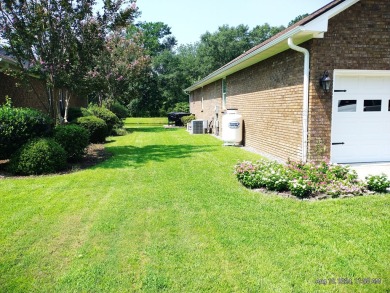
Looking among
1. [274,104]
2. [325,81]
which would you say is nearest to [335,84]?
[325,81]

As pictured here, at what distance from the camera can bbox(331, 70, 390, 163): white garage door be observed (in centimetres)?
776

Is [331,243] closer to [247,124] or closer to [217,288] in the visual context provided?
[217,288]

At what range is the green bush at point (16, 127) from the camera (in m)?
7.55

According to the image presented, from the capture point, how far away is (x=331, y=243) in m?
3.75

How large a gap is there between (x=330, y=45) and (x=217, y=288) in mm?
Result: 6245

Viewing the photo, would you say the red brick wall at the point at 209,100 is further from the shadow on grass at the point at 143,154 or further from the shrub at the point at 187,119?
the shadow on grass at the point at 143,154

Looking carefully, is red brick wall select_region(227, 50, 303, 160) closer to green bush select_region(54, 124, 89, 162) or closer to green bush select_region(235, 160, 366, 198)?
green bush select_region(235, 160, 366, 198)

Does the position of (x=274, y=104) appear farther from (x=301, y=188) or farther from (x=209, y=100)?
(x=209, y=100)

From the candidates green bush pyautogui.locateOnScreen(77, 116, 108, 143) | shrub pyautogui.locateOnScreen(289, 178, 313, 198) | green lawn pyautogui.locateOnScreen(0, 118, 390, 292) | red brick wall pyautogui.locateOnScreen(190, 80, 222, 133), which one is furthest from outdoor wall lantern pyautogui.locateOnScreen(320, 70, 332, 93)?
red brick wall pyautogui.locateOnScreen(190, 80, 222, 133)

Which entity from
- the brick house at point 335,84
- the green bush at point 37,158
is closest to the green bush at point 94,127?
the green bush at point 37,158

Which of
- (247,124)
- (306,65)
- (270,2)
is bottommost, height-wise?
(247,124)

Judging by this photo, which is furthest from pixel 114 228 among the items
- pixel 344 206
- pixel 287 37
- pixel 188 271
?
pixel 287 37

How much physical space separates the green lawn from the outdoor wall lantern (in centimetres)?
290

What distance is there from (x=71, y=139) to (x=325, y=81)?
6.52 meters
